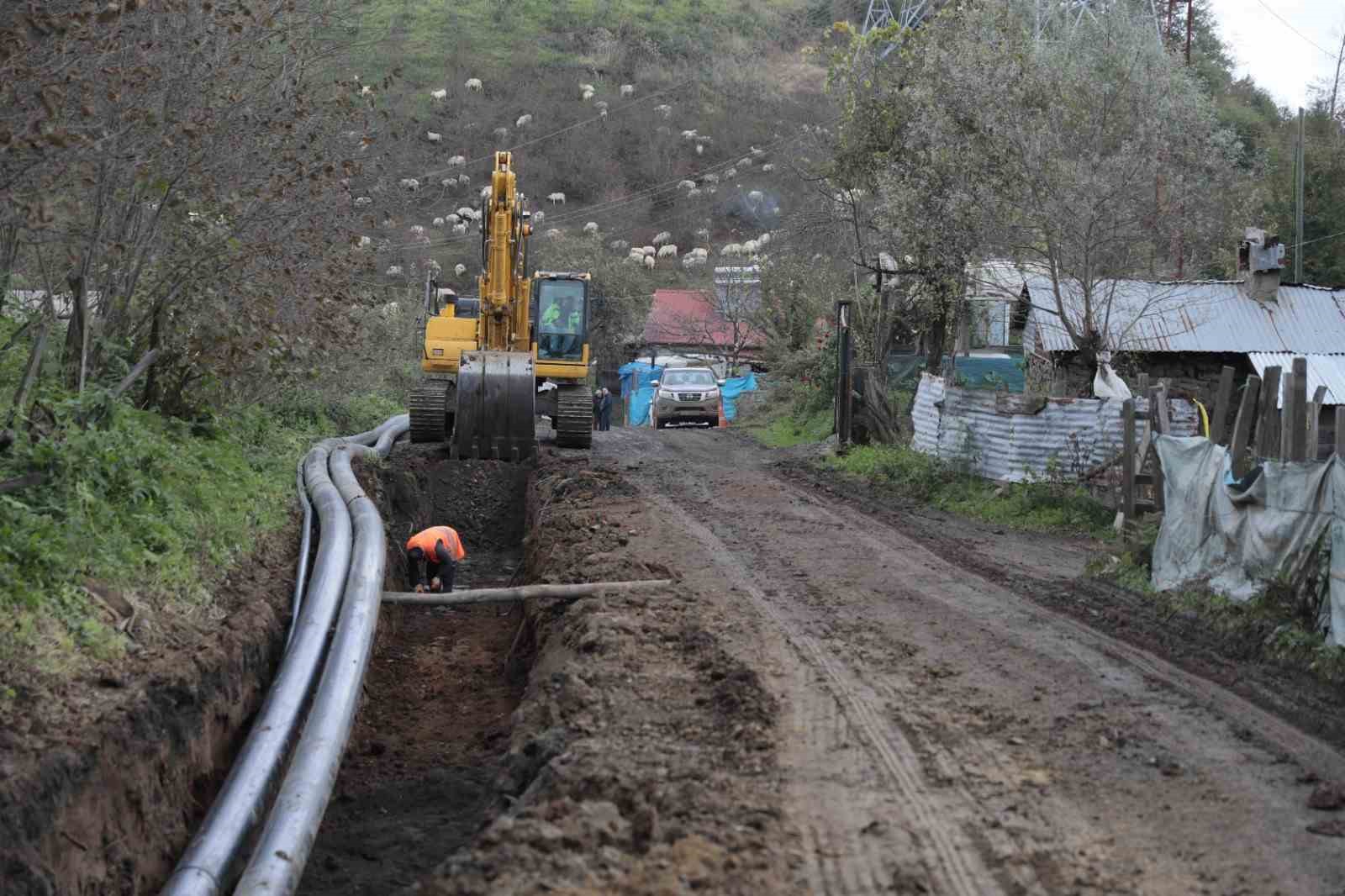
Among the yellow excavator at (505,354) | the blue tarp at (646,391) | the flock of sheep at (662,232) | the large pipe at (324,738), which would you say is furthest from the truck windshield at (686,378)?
the large pipe at (324,738)

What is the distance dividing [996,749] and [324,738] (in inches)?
159

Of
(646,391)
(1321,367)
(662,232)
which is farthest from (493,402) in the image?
(662,232)

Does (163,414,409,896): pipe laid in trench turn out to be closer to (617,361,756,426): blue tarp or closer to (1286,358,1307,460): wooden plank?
(1286,358,1307,460): wooden plank

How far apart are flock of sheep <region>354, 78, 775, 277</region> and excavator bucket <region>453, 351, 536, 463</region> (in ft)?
98.5

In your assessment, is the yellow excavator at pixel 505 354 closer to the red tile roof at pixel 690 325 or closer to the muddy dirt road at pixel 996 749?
the muddy dirt road at pixel 996 749

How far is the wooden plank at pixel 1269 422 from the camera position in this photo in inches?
433

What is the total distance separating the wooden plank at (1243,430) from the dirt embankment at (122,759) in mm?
8279

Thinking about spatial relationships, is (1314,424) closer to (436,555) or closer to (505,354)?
(436,555)

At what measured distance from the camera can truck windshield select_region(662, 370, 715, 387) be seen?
113ft

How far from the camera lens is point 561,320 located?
2248 centimetres

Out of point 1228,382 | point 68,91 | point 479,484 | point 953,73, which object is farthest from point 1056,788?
point 953,73

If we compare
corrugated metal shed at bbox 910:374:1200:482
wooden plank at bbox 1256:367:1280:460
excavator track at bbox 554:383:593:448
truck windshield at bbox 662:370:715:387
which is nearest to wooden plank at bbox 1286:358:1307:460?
wooden plank at bbox 1256:367:1280:460

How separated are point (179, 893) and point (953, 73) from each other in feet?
63.0

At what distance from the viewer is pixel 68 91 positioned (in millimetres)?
9102
